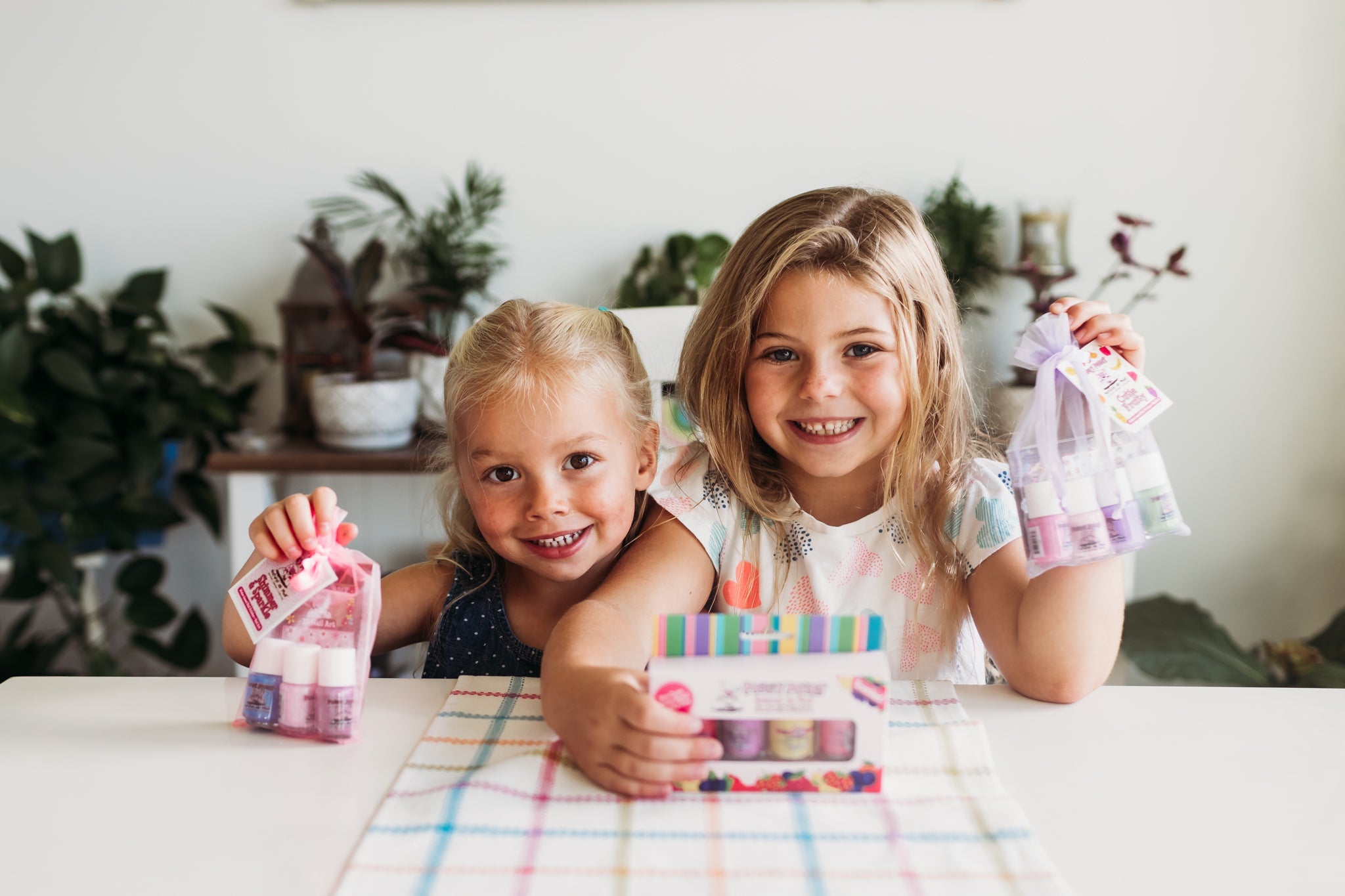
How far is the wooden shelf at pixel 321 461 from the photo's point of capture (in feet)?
6.28

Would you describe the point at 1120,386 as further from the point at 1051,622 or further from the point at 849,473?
the point at 849,473

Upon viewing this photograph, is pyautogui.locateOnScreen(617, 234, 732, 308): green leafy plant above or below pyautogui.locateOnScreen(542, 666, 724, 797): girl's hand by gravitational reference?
above

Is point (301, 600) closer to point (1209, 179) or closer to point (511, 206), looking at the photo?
point (511, 206)

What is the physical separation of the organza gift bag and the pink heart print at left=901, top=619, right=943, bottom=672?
57 cm

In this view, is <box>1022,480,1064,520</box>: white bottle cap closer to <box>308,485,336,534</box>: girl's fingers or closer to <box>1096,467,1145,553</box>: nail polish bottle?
<box>1096,467,1145,553</box>: nail polish bottle

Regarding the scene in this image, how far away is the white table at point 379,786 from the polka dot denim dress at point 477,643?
217mm

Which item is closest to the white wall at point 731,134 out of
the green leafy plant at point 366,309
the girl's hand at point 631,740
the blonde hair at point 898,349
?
the green leafy plant at point 366,309

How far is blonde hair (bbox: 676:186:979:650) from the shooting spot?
3.35ft

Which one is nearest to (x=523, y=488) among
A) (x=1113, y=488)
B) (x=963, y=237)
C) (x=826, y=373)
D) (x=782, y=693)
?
(x=826, y=373)

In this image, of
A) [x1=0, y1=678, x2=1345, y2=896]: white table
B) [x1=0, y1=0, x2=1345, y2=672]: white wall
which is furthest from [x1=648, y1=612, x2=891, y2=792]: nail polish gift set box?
[x1=0, y1=0, x2=1345, y2=672]: white wall

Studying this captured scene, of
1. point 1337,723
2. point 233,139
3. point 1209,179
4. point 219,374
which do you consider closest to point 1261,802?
point 1337,723

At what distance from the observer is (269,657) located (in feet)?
2.56

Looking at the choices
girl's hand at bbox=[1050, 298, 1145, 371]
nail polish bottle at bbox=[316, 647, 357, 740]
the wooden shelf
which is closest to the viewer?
nail polish bottle at bbox=[316, 647, 357, 740]

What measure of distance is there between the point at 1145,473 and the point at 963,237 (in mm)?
1375
